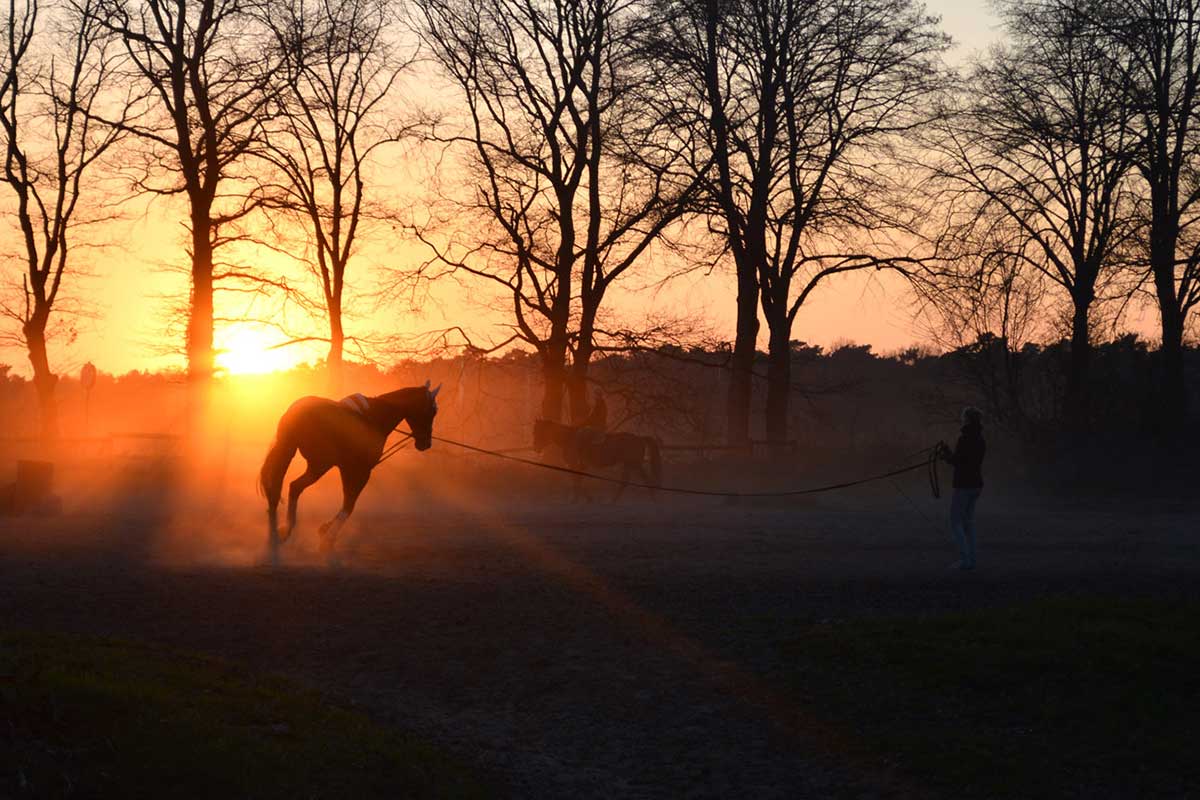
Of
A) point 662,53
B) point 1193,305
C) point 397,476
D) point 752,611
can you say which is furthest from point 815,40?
point 752,611

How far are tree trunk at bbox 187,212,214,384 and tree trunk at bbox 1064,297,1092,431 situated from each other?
858 inches

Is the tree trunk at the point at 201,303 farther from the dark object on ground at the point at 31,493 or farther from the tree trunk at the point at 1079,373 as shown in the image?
the tree trunk at the point at 1079,373

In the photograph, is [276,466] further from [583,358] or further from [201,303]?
[583,358]

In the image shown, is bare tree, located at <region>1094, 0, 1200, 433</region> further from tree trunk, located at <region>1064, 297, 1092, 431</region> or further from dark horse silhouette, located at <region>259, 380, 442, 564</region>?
dark horse silhouette, located at <region>259, 380, 442, 564</region>

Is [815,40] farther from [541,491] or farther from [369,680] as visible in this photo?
[369,680]

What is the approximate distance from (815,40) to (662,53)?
13.2ft

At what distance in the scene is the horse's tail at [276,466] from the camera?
55.0 feet

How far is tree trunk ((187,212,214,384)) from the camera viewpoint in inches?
1225

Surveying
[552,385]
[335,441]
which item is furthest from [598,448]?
[335,441]

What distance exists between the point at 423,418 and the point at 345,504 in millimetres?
1542

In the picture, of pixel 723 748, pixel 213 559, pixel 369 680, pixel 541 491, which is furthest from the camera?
pixel 541 491

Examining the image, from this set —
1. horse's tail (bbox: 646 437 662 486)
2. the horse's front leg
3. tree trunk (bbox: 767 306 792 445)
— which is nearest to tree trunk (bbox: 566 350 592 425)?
horse's tail (bbox: 646 437 662 486)

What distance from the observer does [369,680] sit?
384 inches

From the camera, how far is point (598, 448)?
30.1m
